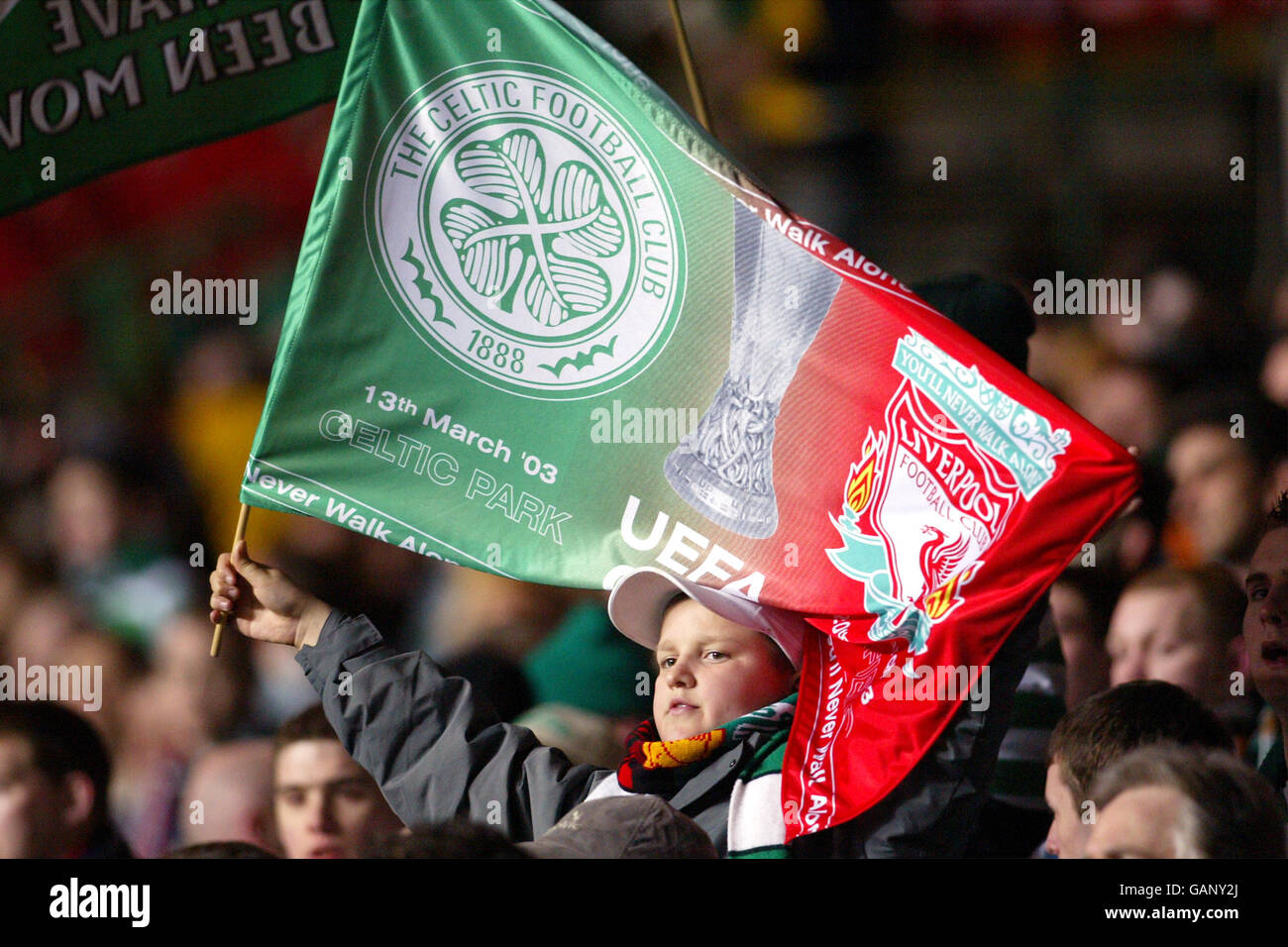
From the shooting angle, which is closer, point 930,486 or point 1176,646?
point 930,486

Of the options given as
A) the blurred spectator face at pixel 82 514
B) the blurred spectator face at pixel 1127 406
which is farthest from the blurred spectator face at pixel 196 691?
the blurred spectator face at pixel 1127 406

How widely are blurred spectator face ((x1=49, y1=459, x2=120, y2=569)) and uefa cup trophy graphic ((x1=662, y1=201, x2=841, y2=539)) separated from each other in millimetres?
2912

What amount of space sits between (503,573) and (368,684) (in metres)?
0.31

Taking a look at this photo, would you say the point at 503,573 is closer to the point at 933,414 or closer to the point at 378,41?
the point at 933,414

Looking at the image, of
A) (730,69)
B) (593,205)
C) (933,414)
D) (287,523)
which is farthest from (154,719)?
(730,69)

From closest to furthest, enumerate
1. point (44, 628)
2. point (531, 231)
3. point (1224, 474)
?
point (531, 231)
point (1224, 474)
point (44, 628)

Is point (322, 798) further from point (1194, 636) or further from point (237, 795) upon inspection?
point (1194, 636)

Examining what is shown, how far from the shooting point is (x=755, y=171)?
6355 mm

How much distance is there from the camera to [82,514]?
5.64 m

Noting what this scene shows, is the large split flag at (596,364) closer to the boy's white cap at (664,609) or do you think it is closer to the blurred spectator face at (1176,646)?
the boy's white cap at (664,609)

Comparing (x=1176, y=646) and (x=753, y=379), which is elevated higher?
(x=753, y=379)

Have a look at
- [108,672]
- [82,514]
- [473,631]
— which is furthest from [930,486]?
[82,514]

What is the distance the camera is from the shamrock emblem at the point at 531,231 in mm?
3312

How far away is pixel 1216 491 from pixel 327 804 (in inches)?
86.7
